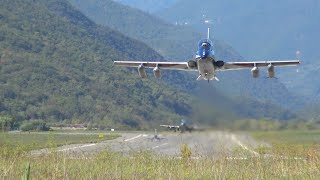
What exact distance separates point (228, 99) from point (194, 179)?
17.3 ft

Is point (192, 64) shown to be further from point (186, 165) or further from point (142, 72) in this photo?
point (186, 165)

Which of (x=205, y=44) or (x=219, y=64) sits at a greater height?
(x=205, y=44)

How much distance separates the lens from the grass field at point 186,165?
2033 centimetres

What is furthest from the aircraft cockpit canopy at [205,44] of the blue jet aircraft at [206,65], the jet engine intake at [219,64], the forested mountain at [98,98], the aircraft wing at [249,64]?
the forested mountain at [98,98]

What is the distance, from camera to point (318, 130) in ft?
57.9

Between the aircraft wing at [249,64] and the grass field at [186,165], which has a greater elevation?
the aircraft wing at [249,64]

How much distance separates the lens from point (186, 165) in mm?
24766

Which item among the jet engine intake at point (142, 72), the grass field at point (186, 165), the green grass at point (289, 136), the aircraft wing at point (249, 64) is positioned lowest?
the grass field at point (186, 165)

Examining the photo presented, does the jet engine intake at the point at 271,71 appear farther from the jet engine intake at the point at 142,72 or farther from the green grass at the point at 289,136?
the green grass at the point at 289,136

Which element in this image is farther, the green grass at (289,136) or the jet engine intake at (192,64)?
the jet engine intake at (192,64)

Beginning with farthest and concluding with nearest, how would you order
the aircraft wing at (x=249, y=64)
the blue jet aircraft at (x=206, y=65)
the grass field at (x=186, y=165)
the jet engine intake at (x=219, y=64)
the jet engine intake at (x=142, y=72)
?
the aircraft wing at (x=249, y=64) < the jet engine intake at (x=142, y=72) < the jet engine intake at (x=219, y=64) < the blue jet aircraft at (x=206, y=65) < the grass field at (x=186, y=165)

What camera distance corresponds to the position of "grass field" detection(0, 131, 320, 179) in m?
20.3

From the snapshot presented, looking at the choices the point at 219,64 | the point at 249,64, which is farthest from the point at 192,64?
the point at 249,64

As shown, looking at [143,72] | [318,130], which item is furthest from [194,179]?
[143,72]
